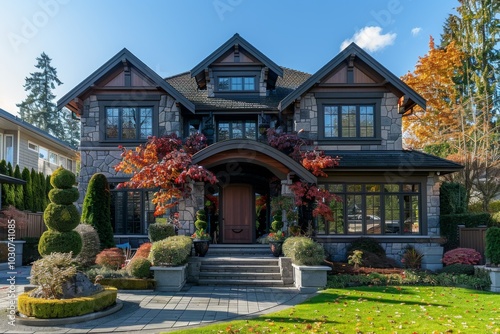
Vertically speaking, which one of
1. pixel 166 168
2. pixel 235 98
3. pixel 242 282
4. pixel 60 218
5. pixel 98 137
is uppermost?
pixel 235 98

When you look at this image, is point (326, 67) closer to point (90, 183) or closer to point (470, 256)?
point (470, 256)

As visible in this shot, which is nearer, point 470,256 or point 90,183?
point 470,256

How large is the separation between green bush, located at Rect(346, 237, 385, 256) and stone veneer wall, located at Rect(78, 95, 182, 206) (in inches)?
300

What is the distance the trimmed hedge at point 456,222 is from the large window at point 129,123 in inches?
450

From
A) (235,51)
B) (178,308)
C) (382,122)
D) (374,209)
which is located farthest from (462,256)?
(235,51)

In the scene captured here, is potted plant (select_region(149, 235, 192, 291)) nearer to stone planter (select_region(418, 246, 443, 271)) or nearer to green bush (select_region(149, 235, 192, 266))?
green bush (select_region(149, 235, 192, 266))

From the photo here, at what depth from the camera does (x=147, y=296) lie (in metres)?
9.70

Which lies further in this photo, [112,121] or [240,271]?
[112,121]

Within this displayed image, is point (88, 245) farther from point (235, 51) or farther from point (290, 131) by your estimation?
point (235, 51)

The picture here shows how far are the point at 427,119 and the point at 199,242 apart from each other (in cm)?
1586

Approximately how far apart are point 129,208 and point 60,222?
565 cm

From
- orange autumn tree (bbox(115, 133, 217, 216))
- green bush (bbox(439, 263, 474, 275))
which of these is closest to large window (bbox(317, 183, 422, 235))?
green bush (bbox(439, 263, 474, 275))

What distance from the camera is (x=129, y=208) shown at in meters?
15.1

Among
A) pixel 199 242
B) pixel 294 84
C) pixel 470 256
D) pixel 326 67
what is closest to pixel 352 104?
pixel 326 67
